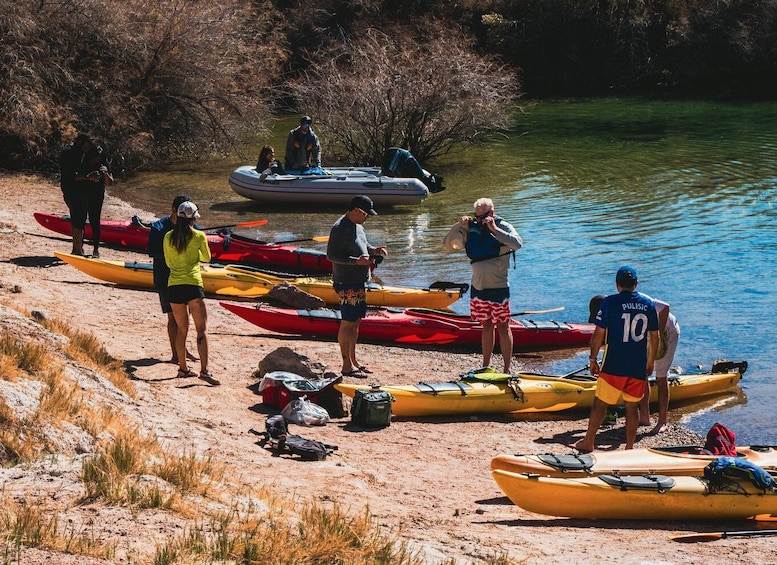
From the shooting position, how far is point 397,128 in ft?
80.6

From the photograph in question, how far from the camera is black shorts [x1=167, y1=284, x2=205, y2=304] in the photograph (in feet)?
29.4

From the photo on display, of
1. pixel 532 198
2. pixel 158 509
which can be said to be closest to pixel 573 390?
pixel 158 509

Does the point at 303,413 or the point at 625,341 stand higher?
the point at 625,341

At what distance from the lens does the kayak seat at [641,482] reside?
6918 mm

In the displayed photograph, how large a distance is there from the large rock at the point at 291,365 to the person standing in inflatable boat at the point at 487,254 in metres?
1.69

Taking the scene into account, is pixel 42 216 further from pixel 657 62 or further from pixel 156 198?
pixel 657 62

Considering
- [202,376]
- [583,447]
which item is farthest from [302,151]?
[583,447]

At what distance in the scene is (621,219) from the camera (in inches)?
763

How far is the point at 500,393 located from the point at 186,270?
3120 mm

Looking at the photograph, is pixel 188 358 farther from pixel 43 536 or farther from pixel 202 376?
pixel 43 536

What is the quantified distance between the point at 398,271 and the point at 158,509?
10.5 m

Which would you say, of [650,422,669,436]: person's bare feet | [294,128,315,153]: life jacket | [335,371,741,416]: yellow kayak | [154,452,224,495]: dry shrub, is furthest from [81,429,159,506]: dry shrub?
[294,128,315,153]: life jacket

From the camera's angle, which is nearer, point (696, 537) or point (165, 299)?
point (696, 537)

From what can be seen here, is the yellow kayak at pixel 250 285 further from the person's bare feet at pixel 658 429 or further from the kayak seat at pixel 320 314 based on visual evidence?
the person's bare feet at pixel 658 429
